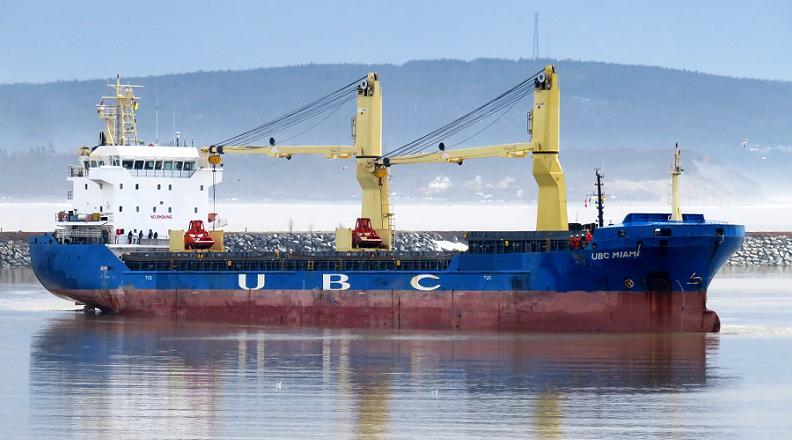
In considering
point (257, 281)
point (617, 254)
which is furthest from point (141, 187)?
point (617, 254)

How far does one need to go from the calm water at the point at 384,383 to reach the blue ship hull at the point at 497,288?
1.03m

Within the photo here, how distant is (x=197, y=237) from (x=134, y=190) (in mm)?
3862

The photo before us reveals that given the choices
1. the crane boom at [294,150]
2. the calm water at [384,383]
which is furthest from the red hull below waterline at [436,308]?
the crane boom at [294,150]

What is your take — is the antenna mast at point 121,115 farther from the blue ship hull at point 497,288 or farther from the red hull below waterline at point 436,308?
the red hull below waterline at point 436,308

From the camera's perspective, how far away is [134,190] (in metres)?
Answer: 51.2

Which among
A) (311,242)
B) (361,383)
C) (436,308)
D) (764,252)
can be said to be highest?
(311,242)

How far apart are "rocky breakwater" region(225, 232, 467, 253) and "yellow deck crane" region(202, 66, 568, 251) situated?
60.6 ft

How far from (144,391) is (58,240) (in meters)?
19.1

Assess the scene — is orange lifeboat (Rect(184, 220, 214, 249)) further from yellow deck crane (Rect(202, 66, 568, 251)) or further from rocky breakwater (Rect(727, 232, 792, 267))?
rocky breakwater (Rect(727, 232, 792, 267))

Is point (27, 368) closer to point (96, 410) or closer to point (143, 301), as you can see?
point (96, 410)

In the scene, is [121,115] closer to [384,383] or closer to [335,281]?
[335,281]

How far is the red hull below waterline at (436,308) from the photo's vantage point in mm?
41688

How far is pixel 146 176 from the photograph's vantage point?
51438mm

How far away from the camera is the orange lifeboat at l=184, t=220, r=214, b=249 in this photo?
4831cm
